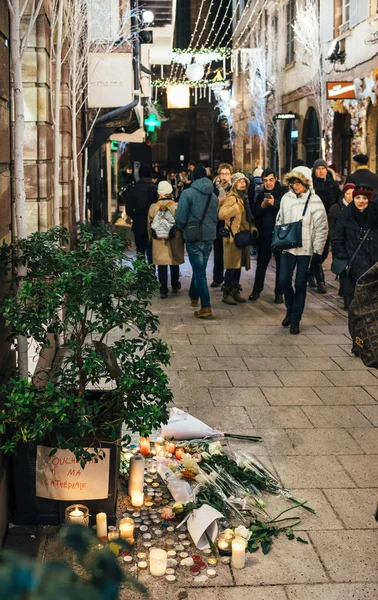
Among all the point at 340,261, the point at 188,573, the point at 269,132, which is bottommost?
the point at 188,573

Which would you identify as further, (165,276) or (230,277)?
(165,276)

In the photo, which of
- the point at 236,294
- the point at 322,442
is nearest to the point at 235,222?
the point at 236,294

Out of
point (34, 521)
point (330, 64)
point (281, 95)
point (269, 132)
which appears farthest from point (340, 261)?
point (269, 132)

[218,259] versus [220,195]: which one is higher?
[220,195]

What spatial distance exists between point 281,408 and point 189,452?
1.32m

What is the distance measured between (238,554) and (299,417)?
8.32 ft

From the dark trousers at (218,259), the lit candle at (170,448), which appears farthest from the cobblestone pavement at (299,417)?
the dark trousers at (218,259)

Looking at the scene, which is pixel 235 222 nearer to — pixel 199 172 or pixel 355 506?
pixel 199 172

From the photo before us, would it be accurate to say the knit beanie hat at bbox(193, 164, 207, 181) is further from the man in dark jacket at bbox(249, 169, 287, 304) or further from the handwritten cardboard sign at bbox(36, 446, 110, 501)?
the handwritten cardboard sign at bbox(36, 446, 110, 501)

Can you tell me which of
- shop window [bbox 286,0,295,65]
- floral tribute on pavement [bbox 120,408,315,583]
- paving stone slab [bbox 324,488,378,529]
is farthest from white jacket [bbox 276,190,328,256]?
shop window [bbox 286,0,295,65]

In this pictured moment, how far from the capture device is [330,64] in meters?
23.6

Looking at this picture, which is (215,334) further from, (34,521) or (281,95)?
(281,95)

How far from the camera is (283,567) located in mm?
4012

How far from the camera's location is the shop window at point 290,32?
29278mm
